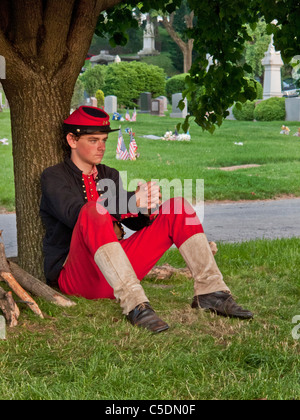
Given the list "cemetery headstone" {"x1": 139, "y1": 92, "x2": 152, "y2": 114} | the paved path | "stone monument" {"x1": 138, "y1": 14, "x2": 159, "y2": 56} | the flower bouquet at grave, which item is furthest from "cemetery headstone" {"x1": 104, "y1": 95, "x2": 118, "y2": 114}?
"stone monument" {"x1": 138, "y1": 14, "x2": 159, "y2": 56}

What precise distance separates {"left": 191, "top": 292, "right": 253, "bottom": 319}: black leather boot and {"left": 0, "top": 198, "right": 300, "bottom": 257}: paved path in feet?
11.9

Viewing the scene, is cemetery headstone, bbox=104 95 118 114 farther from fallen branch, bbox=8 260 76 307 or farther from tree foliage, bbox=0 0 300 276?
fallen branch, bbox=8 260 76 307

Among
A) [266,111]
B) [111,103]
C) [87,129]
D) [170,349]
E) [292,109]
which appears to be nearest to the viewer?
[170,349]

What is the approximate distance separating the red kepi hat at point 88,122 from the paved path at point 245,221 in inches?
134

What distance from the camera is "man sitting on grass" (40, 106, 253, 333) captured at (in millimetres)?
3910

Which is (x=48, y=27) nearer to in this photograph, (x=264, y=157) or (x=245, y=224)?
(x=245, y=224)

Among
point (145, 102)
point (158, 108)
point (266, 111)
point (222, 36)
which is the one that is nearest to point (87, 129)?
point (222, 36)

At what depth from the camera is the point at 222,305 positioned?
416 cm

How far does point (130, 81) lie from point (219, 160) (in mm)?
19770

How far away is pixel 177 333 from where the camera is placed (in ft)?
12.6

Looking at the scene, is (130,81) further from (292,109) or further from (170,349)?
(170,349)

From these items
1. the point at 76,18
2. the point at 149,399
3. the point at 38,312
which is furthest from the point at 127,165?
the point at 149,399

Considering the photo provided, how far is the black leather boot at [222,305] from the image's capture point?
414 cm
